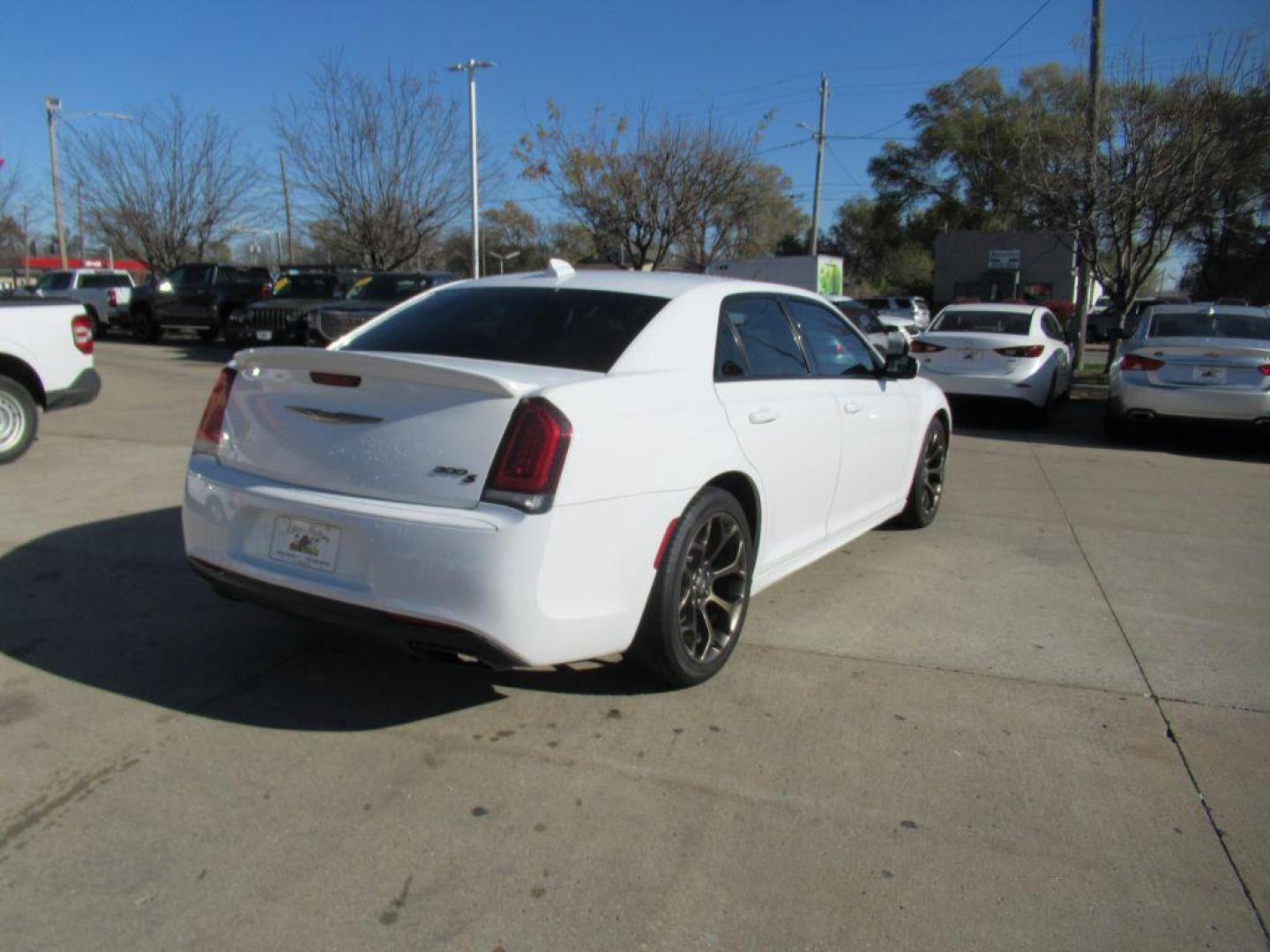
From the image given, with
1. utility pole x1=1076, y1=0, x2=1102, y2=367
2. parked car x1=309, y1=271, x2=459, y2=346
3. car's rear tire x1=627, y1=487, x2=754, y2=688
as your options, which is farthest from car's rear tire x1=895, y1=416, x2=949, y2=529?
utility pole x1=1076, y1=0, x2=1102, y2=367

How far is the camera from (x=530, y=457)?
3.00 metres

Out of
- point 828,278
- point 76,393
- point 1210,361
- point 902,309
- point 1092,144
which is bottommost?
point 76,393

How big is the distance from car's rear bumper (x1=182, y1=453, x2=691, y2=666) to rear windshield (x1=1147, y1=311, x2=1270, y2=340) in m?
9.27

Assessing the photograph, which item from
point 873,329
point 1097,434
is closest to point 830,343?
point 1097,434

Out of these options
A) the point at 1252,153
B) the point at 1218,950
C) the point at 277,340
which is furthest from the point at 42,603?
the point at 1252,153

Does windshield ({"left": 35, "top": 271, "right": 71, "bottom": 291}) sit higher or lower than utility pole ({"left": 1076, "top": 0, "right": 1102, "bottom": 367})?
lower

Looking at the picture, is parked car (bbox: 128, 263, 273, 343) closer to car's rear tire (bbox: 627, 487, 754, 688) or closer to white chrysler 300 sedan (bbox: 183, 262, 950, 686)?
white chrysler 300 sedan (bbox: 183, 262, 950, 686)

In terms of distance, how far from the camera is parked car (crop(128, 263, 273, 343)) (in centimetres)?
2125

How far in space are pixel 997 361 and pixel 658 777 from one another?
367 inches

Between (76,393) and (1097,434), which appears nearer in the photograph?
(76,393)

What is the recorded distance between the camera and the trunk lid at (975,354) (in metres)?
11.1

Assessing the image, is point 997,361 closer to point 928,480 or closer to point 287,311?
point 928,480

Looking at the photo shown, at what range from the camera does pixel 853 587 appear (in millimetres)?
5078

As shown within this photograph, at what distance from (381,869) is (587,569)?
1060 millimetres
